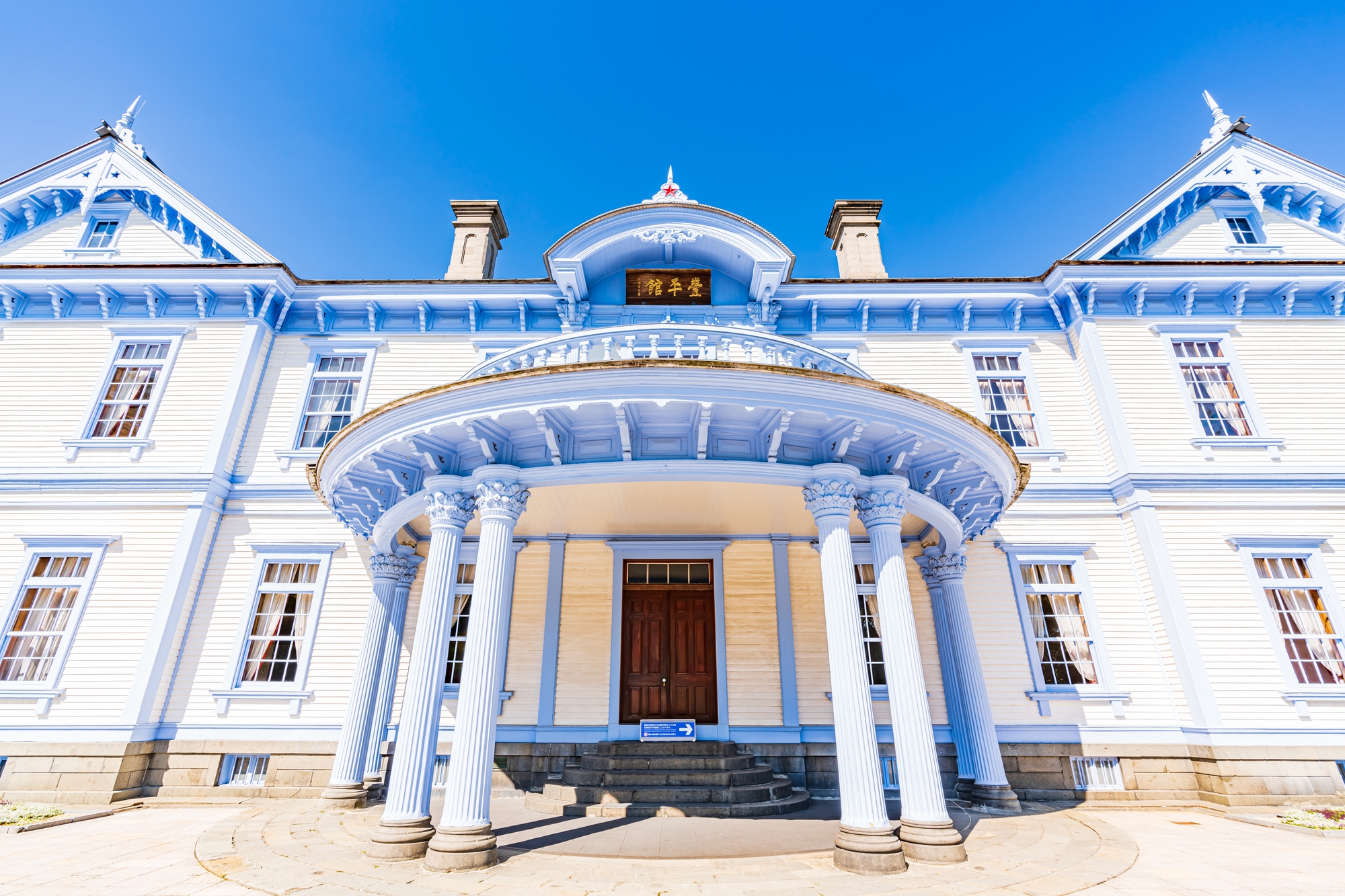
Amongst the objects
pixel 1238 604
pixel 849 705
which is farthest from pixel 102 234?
pixel 1238 604

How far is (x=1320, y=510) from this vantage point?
39.0ft

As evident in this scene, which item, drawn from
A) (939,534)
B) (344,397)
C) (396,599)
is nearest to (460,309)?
(344,397)

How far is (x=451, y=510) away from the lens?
7.61 metres

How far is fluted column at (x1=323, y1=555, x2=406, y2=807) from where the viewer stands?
9.50 m

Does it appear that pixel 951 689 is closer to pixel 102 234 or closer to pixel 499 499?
pixel 499 499

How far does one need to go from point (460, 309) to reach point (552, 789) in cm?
1039

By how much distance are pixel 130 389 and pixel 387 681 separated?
9315mm

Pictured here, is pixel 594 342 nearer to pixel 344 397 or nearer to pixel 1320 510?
pixel 344 397

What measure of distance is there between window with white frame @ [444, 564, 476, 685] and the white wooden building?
8cm

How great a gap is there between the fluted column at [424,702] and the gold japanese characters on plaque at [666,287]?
304 inches

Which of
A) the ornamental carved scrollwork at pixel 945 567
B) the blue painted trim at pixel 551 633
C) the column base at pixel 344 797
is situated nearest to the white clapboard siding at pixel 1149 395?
the ornamental carved scrollwork at pixel 945 567

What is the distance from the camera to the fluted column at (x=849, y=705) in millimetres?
6160

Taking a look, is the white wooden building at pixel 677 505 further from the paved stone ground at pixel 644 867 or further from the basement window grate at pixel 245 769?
the paved stone ground at pixel 644 867

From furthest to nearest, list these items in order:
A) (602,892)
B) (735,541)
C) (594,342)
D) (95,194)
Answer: (95,194)
(735,541)
(594,342)
(602,892)
